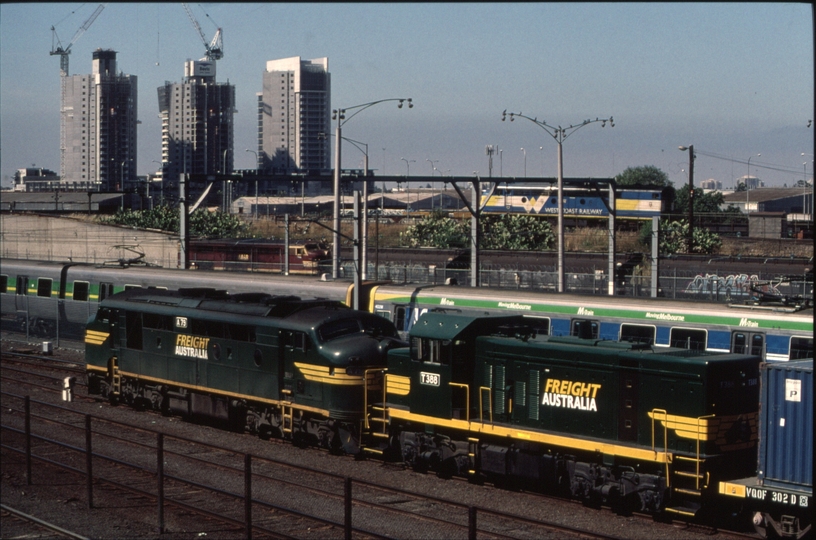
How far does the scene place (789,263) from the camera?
5366 centimetres

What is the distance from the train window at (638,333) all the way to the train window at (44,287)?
29309 mm

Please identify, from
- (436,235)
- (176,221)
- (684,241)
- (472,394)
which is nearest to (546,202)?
(436,235)

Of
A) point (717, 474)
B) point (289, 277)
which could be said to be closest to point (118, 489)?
point (717, 474)

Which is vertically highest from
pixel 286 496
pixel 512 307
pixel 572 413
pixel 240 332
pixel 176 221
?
pixel 176 221

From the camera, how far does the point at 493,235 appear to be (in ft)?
246

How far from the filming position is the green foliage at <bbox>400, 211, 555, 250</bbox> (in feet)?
244

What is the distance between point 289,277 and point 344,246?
4101 centimetres

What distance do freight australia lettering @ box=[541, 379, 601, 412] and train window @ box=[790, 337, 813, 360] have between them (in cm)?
775

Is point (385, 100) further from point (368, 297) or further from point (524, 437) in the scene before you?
point (524, 437)

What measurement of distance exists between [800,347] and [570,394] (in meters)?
8.06

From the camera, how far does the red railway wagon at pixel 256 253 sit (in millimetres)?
65938

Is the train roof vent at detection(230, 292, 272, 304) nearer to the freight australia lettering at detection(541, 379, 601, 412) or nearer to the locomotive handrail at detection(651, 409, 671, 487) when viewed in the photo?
the freight australia lettering at detection(541, 379, 601, 412)

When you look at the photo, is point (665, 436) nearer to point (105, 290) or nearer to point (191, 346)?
point (191, 346)

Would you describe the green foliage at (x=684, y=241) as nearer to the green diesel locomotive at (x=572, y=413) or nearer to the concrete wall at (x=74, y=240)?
the concrete wall at (x=74, y=240)
